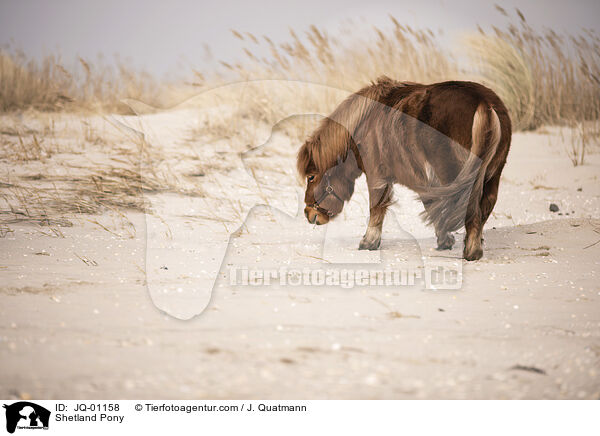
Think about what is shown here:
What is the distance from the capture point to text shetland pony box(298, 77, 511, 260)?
3.39m

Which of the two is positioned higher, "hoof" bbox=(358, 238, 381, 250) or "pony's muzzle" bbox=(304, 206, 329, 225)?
"pony's muzzle" bbox=(304, 206, 329, 225)

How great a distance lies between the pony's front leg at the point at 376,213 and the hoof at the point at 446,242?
0.43 m

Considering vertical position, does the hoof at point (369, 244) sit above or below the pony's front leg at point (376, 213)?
below

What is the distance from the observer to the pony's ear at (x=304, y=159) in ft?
12.9

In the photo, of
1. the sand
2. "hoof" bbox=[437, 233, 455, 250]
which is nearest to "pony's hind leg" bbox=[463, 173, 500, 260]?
the sand

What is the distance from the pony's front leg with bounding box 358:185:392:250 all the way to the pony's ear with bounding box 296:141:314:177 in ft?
1.50

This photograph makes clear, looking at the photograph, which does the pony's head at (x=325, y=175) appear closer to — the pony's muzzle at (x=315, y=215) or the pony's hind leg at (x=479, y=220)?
the pony's muzzle at (x=315, y=215)

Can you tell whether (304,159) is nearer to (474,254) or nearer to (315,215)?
(315,215)

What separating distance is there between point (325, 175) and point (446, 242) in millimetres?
1002

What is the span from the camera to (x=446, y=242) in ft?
13.5

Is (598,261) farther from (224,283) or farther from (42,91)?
(42,91)
